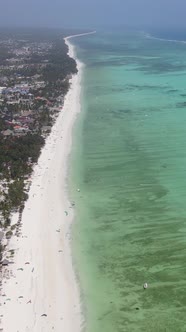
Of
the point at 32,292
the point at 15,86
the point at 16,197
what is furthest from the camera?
the point at 15,86

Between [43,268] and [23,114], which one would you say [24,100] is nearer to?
[23,114]

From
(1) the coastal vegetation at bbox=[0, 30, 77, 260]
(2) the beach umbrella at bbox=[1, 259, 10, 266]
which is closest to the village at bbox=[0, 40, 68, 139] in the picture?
(1) the coastal vegetation at bbox=[0, 30, 77, 260]

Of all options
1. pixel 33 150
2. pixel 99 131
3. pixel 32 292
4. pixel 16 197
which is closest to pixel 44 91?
pixel 99 131

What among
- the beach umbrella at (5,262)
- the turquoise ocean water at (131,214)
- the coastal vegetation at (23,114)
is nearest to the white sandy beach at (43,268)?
the beach umbrella at (5,262)

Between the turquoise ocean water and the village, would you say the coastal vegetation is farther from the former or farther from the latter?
the turquoise ocean water

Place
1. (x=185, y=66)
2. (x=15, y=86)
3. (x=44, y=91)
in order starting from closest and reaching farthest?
(x=44, y=91) → (x=15, y=86) → (x=185, y=66)

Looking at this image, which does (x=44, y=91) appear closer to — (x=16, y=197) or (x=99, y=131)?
(x=99, y=131)

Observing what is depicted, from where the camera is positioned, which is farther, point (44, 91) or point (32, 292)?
point (44, 91)

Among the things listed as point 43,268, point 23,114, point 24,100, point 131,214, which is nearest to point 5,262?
point 43,268

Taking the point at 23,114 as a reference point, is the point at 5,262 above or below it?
below
